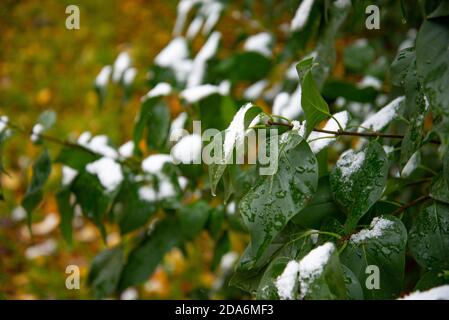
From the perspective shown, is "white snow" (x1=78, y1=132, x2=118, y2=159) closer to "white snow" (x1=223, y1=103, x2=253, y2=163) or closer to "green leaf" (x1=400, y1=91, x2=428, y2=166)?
"white snow" (x1=223, y1=103, x2=253, y2=163)

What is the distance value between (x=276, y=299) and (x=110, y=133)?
265 cm

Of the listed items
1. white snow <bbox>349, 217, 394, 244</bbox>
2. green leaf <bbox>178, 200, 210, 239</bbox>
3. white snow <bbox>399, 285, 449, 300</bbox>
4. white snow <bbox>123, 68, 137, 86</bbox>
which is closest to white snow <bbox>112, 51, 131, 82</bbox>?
white snow <bbox>123, 68, 137, 86</bbox>

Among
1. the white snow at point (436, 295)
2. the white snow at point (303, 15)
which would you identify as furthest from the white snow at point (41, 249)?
the white snow at point (436, 295)

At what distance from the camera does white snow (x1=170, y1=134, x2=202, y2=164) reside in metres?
1.19

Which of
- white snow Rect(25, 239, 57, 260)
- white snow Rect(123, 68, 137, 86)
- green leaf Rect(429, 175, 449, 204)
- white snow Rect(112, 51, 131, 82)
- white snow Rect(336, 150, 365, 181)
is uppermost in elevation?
white snow Rect(112, 51, 131, 82)

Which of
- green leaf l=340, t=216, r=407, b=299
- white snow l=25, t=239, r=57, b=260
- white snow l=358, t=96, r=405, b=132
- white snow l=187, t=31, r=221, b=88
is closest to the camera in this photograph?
green leaf l=340, t=216, r=407, b=299

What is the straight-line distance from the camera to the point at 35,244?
9.19ft

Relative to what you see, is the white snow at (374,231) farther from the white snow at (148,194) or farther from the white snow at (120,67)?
the white snow at (120,67)

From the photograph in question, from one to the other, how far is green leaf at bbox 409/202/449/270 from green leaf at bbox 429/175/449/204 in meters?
0.01

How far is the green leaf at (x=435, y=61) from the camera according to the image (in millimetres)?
600

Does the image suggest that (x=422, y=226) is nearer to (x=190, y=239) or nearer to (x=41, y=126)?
(x=190, y=239)

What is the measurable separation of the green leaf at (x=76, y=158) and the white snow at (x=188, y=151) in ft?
0.64

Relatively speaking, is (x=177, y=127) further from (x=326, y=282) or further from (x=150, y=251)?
(x=326, y=282)

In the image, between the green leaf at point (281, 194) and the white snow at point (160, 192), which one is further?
the white snow at point (160, 192)
